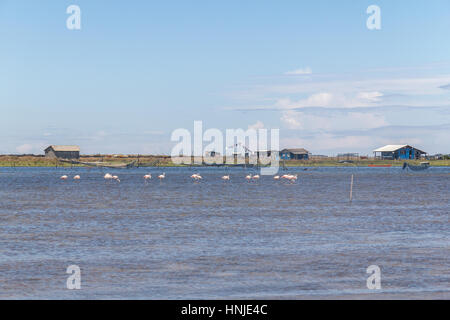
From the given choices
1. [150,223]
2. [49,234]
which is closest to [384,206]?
[150,223]

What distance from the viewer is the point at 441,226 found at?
113ft

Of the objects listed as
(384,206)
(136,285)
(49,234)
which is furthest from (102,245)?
(384,206)

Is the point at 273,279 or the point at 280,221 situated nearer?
the point at 273,279

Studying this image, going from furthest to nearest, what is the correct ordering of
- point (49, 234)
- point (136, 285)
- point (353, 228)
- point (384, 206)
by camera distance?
point (384, 206), point (353, 228), point (49, 234), point (136, 285)

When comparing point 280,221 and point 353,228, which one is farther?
point 280,221

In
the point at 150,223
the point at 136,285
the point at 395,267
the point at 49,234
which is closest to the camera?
the point at 136,285
